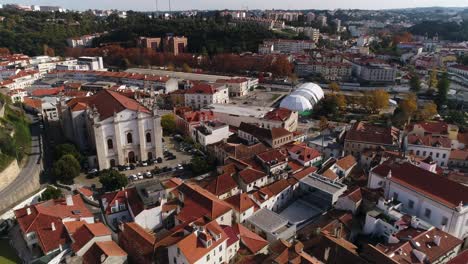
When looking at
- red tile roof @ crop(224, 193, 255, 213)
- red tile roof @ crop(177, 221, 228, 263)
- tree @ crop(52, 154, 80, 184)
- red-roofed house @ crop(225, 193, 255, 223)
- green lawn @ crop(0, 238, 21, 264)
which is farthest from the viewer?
tree @ crop(52, 154, 80, 184)

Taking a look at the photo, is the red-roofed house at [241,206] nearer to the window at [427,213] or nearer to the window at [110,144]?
the window at [427,213]

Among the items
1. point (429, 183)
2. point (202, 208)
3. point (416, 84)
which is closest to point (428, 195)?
point (429, 183)

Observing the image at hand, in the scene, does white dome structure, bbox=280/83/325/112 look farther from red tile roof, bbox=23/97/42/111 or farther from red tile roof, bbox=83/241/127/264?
red tile roof, bbox=83/241/127/264

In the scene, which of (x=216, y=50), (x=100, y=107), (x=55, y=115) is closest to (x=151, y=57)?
(x=216, y=50)

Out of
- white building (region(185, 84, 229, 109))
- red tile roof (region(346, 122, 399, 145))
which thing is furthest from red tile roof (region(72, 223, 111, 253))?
white building (region(185, 84, 229, 109))

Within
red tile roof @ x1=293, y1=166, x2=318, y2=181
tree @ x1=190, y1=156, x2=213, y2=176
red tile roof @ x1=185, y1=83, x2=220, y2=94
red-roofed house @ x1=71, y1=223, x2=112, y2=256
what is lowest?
tree @ x1=190, y1=156, x2=213, y2=176

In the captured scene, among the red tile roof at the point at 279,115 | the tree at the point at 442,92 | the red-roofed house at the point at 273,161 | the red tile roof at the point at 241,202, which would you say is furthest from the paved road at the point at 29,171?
the tree at the point at 442,92

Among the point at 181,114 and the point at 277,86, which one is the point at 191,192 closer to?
the point at 181,114
